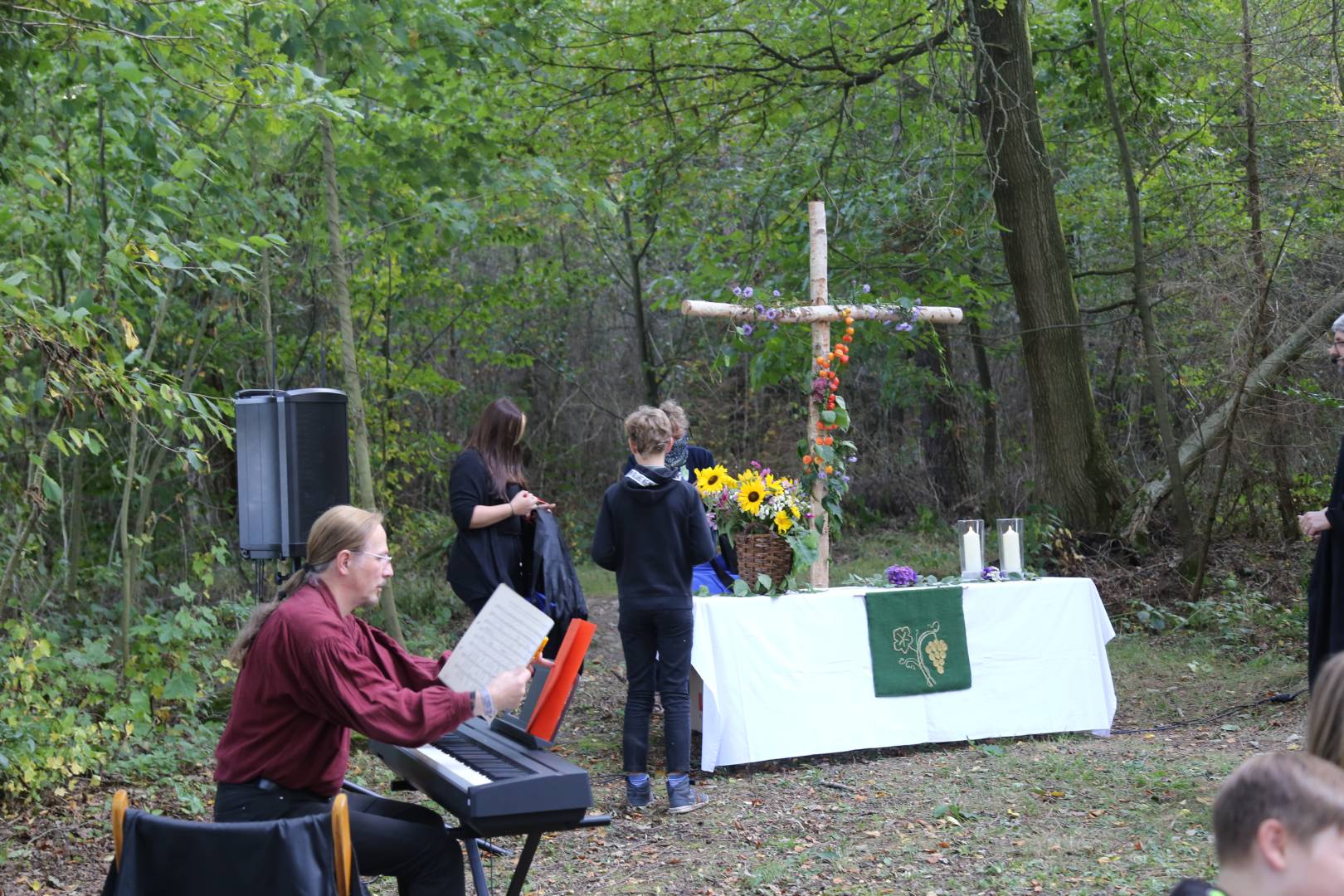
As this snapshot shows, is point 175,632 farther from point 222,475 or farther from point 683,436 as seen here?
point 222,475

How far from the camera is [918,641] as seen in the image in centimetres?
662

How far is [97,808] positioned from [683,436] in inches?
143

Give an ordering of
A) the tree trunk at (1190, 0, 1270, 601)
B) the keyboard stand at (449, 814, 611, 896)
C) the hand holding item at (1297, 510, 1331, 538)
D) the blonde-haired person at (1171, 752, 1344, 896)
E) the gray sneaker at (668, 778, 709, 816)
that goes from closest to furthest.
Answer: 1. the blonde-haired person at (1171, 752, 1344, 896)
2. the keyboard stand at (449, 814, 611, 896)
3. the hand holding item at (1297, 510, 1331, 538)
4. the gray sneaker at (668, 778, 709, 816)
5. the tree trunk at (1190, 0, 1270, 601)

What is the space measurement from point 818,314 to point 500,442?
202 centimetres

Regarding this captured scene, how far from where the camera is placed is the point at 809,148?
1309cm

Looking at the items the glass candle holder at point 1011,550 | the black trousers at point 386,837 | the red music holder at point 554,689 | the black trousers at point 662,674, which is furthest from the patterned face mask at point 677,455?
the black trousers at point 386,837

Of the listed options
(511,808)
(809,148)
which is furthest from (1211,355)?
(511,808)

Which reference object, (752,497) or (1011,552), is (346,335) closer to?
(752,497)

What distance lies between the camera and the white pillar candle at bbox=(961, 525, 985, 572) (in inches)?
275

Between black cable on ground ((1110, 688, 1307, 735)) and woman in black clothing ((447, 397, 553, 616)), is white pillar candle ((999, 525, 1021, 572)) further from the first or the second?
woman in black clothing ((447, 397, 553, 616))

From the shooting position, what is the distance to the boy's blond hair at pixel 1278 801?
168cm

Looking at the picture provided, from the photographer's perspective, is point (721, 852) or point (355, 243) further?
point (355, 243)

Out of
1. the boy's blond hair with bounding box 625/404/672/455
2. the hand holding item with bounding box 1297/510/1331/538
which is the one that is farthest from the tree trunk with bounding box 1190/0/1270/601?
the boy's blond hair with bounding box 625/404/672/455

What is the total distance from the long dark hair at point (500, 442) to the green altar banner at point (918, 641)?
2.02 meters
